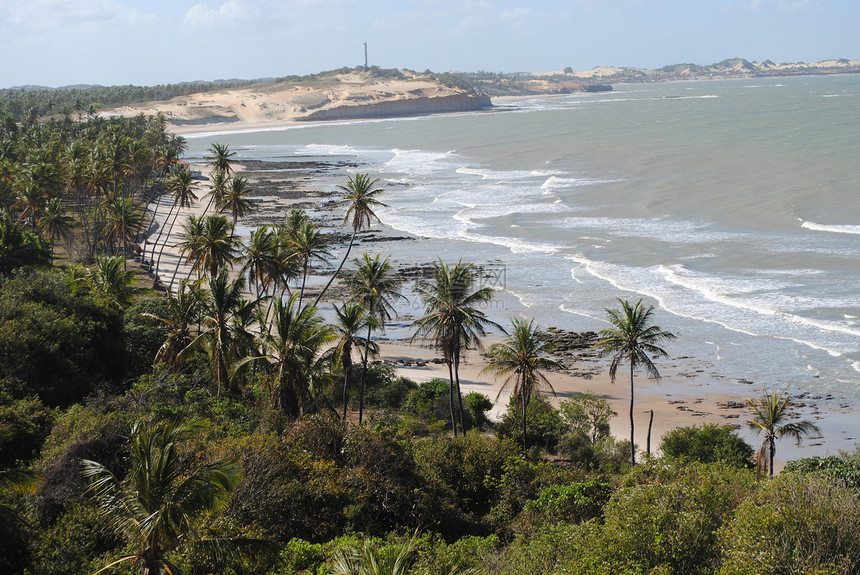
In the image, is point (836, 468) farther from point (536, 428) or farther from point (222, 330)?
point (222, 330)

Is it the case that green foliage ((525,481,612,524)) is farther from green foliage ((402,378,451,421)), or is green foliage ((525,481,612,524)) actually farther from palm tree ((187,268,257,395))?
green foliage ((402,378,451,421))

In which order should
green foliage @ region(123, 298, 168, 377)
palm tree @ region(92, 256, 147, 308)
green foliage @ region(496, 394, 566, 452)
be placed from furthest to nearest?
palm tree @ region(92, 256, 147, 308) → green foliage @ region(123, 298, 168, 377) → green foliage @ region(496, 394, 566, 452)

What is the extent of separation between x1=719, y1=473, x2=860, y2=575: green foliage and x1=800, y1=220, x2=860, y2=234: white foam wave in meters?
54.2

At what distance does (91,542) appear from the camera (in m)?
13.5

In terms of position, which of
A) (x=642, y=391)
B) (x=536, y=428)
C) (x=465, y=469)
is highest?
(x=465, y=469)

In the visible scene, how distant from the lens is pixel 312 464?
1852 cm

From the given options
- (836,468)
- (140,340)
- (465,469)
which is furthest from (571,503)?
(140,340)

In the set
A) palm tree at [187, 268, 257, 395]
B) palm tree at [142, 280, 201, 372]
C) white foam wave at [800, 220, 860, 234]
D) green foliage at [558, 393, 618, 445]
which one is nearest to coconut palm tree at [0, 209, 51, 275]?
palm tree at [142, 280, 201, 372]

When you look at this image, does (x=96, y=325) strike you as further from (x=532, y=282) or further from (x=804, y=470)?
(x=532, y=282)

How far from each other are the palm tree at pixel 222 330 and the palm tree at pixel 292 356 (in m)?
2.54

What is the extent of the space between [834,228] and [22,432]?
61.0 m

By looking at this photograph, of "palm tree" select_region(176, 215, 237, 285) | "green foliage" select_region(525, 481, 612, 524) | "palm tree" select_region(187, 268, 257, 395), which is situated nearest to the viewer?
"green foliage" select_region(525, 481, 612, 524)

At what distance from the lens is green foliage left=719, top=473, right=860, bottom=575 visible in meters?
11.2

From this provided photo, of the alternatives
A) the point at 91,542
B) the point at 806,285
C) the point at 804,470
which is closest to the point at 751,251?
the point at 806,285
